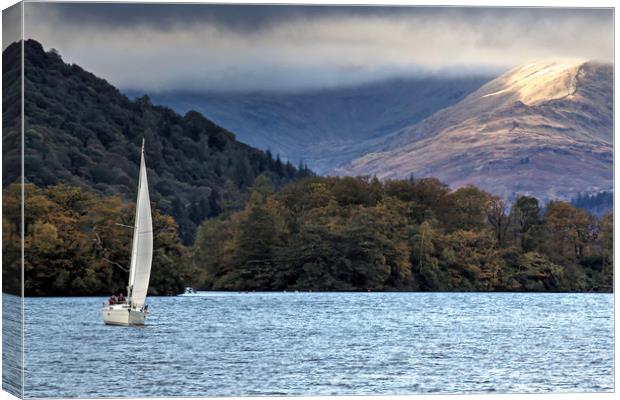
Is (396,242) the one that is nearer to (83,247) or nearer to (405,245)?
(405,245)

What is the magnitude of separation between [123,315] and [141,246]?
268 cm

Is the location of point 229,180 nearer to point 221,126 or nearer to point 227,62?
point 221,126

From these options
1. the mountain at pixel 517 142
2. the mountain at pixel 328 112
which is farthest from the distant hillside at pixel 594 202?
the mountain at pixel 328 112

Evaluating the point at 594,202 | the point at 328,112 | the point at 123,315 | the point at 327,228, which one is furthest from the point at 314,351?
the point at 327,228

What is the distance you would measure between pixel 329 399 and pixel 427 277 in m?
69.3

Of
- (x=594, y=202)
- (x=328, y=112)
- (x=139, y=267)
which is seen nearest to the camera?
(x=139, y=267)

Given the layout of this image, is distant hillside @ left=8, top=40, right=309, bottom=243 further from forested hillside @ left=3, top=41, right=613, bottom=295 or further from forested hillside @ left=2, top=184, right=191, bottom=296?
forested hillside @ left=2, top=184, right=191, bottom=296

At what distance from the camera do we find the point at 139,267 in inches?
2016

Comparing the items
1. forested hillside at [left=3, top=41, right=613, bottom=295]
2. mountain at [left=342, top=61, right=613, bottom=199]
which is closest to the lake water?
mountain at [left=342, top=61, right=613, bottom=199]

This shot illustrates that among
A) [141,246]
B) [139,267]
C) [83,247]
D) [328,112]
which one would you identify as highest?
[328,112]

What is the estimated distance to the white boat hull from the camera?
51531 mm

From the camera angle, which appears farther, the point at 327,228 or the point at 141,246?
the point at 327,228

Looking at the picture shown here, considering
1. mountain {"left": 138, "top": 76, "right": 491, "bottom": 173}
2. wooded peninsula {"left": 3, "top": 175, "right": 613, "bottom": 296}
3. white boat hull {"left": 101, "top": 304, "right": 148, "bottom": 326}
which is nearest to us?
white boat hull {"left": 101, "top": 304, "right": 148, "bottom": 326}

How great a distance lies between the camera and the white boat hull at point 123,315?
51531 millimetres
